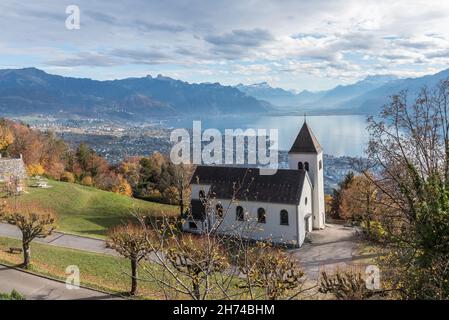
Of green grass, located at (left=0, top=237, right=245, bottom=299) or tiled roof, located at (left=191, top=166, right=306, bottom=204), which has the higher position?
tiled roof, located at (left=191, top=166, right=306, bottom=204)

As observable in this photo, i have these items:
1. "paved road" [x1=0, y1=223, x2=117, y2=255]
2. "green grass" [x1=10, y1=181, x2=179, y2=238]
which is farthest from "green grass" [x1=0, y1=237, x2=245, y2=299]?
"green grass" [x1=10, y1=181, x2=179, y2=238]

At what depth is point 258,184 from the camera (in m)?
32.5

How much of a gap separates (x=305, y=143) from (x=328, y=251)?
9730 mm

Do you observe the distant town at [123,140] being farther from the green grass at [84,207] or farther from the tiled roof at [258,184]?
the green grass at [84,207]

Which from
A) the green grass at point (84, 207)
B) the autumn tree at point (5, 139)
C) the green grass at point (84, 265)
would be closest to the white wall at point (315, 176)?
the green grass at point (84, 207)

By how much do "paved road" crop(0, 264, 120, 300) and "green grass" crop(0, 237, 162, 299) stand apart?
651mm

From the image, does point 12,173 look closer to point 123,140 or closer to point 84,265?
point 84,265

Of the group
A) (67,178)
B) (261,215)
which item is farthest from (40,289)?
(67,178)

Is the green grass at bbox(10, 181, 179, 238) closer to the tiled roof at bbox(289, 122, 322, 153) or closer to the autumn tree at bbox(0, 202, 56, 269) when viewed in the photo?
the autumn tree at bbox(0, 202, 56, 269)

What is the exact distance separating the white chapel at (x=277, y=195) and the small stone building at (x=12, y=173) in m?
16.2

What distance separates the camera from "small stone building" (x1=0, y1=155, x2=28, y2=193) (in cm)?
3634

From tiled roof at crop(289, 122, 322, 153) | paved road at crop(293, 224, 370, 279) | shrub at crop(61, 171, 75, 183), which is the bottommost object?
paved road at crop(293, 224, 370, 279)

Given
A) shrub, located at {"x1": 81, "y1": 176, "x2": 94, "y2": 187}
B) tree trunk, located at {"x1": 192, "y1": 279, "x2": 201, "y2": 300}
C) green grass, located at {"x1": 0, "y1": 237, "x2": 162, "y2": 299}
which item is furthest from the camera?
shrub, located at {"x1": 81, "y1": 176, "x2": 94, "y2": 187}

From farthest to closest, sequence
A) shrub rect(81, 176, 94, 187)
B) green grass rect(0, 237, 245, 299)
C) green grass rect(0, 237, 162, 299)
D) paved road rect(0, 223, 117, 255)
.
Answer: shrub rect(81, 176, 94, 187) < paved road rect(0, 223, 117, 255) < green grass rect(0, 237, 162, 299) < green grass rect(0, 237, 245, 299)
